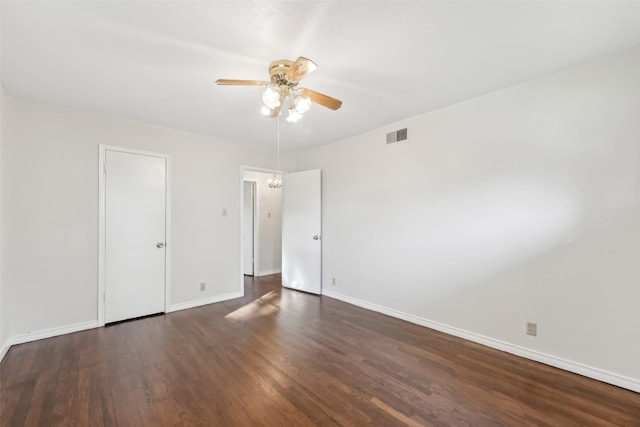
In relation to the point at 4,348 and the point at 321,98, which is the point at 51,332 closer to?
the point at 4,348

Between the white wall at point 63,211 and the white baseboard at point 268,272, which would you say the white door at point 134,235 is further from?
the white baseboard at point 268,272

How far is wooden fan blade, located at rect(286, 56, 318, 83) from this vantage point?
1.64 meters

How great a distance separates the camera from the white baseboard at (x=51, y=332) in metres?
2.74

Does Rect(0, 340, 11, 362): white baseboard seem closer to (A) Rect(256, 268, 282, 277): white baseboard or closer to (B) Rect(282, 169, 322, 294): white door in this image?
(B) Rect(282, 169, 322, 294): white door

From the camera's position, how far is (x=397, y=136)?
3525 millimetres

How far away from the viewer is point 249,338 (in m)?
2.89

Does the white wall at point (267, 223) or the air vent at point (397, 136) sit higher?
the air vent at point (397, 136)

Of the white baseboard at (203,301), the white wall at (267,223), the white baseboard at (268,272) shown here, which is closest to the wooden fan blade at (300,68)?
the white baseboard at (203,301)

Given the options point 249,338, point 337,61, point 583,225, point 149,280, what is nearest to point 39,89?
point 149,280

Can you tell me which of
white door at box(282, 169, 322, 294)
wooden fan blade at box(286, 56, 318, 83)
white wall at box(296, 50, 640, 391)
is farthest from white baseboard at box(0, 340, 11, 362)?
white wall at box(296, 50, 640, 391)

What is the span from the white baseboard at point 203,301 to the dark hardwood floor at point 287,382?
0.55m

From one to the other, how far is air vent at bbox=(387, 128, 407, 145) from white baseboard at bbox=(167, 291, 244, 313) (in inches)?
130

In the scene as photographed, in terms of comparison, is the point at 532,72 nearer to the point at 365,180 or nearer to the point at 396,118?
the point at 396,118

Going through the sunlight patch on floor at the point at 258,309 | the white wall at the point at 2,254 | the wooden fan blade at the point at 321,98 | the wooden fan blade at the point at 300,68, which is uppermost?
the wooden fan blade at the point at 300,68
